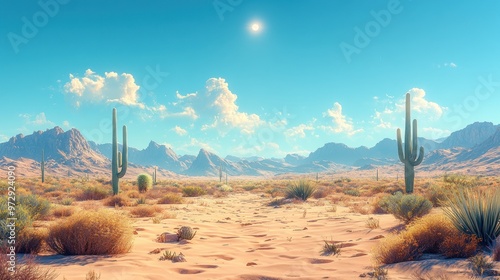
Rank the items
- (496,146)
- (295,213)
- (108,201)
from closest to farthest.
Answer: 1. (295,213)
2. (108,201)
3. (496,146)

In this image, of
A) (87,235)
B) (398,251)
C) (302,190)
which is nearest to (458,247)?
(398,251)

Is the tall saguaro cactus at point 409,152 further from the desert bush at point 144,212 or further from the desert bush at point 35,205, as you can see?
the desert bush at point 35,205

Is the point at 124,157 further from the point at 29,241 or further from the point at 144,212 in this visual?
the point at 29,241

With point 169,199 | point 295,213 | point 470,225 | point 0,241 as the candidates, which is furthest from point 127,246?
point 169,199

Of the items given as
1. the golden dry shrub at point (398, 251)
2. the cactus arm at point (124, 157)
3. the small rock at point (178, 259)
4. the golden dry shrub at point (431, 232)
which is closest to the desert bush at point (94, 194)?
the cactus arm at point (124, 157)

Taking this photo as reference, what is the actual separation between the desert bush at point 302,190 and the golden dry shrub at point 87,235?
48.2ft

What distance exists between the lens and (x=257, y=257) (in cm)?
770

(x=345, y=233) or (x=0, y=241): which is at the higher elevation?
(x=0, y=241)

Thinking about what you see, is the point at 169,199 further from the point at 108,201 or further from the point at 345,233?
the point at 345,233

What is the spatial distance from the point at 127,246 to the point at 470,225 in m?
6.53

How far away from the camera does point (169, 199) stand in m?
19.5

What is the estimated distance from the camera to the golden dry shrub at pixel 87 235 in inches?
274

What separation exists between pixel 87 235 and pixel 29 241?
1.17 m

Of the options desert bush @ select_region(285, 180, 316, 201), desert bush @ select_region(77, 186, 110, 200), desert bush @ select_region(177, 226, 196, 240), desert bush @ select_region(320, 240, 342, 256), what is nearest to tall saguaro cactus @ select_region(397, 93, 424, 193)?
desert bush @ select_region(285, 180, 316, 201)
